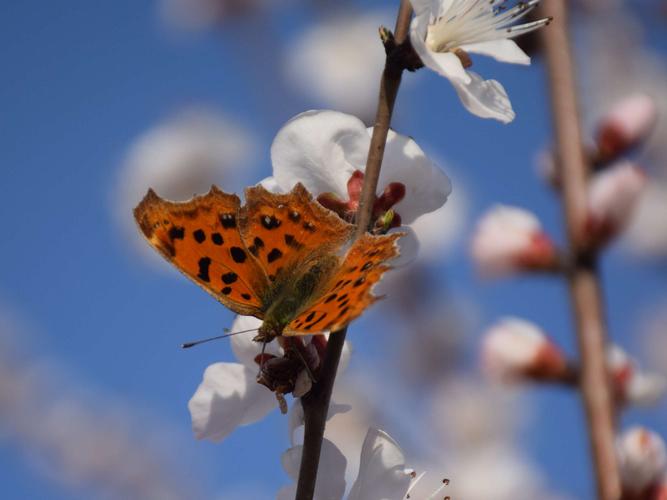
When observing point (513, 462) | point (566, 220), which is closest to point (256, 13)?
point (513, 462)

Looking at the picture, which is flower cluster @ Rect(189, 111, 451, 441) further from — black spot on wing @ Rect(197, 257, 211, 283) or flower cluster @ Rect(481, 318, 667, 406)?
flower cluster @ Rect(481, 318, 667, 406)

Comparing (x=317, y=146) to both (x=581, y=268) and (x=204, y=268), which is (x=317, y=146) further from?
(x=581, y=268)

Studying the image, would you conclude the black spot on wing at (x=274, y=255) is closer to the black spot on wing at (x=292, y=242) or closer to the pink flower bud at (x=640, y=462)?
the black spot on wing at (x=292, y=242)

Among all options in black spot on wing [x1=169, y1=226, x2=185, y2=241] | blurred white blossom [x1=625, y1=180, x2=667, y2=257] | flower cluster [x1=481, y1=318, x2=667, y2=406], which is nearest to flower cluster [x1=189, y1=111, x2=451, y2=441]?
black spot on wing [x1=169, y1=226, x2=185, y2=241]

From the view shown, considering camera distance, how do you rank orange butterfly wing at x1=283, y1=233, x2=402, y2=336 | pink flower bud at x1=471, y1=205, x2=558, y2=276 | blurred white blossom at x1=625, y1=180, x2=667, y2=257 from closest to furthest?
1. orange butterfly wing at x1=283, y1=233, x2=402, y2=336
2. pink flower bud at x1=471, y1=205, x2=558, y2=276
3. blurred white blossom at x1=625, y1=180, x2=667, y2=257

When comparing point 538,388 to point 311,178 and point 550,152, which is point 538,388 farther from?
point 311,178

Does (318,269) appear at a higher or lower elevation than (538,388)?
lower
